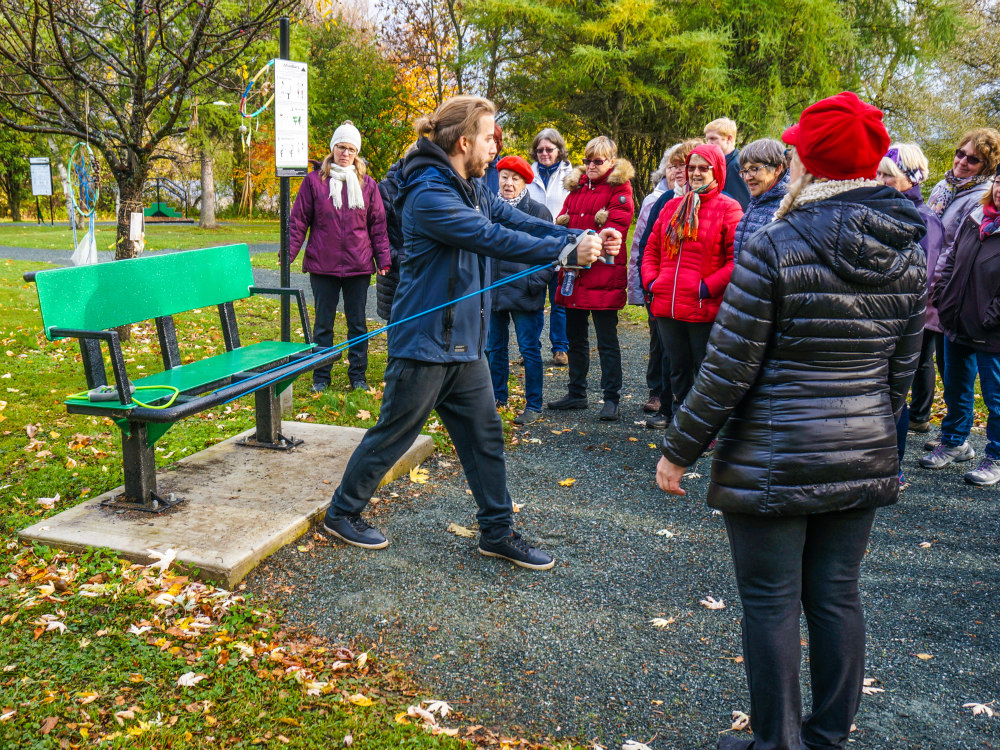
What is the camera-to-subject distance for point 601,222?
20.5 feet

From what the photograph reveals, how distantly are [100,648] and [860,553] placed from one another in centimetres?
278

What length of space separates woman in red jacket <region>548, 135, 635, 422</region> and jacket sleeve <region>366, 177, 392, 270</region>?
1.53 meters

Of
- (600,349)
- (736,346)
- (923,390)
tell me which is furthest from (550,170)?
(736,346)

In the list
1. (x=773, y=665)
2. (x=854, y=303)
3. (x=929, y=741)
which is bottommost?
(x=929, y=741)

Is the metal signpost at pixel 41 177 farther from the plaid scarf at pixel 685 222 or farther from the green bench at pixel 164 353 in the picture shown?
the plaid scarf at pixel 685 222

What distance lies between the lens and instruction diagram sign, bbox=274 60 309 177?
5.59 meters

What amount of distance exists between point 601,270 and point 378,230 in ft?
6.50

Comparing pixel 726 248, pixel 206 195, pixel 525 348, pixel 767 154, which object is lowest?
pixel 525 348

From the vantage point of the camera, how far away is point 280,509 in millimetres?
4266

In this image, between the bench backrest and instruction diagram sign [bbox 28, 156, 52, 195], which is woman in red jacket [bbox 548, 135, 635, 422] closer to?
the bench backrest

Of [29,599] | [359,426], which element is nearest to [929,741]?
[29,599]

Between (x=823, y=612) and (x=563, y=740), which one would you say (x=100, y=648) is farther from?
(x=823, y=612)

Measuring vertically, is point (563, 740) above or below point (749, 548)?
below

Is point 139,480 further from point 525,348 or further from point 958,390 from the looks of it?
point 958,390
